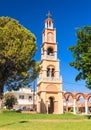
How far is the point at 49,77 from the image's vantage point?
47.5 meters

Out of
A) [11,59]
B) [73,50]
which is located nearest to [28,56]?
[11,59]

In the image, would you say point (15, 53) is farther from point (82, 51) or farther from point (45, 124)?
point (45, 124)

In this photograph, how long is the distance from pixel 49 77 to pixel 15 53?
14397 millimetres

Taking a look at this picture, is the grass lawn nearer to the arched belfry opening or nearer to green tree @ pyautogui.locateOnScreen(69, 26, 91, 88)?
green tree @ pyautogui.locateOnScreen(69, 26, 91, 88)

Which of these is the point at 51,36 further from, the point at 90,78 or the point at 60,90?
the point at 90,78

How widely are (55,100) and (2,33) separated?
18068 mm

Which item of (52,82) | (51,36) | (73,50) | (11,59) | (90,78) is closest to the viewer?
(90,78)

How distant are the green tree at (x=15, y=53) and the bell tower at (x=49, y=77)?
28.7 ft

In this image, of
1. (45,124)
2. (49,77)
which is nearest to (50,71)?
(49,77)

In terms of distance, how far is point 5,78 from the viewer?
36469 millimetres

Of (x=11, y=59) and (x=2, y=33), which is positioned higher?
(x=2, y=33)

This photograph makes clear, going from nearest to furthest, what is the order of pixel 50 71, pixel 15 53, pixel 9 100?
pixel 15 53 → pixel 50 71 → pixel 9 100

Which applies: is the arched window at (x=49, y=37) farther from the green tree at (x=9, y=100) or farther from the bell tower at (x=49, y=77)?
the green tree at (x=9, y=100)

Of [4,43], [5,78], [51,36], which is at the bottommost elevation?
[5,78]
